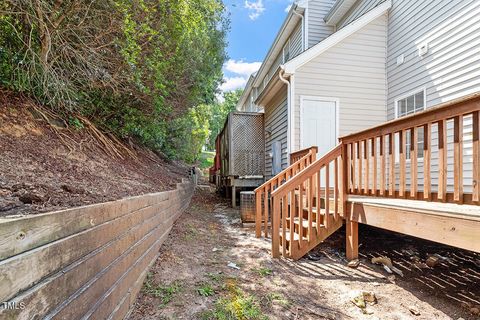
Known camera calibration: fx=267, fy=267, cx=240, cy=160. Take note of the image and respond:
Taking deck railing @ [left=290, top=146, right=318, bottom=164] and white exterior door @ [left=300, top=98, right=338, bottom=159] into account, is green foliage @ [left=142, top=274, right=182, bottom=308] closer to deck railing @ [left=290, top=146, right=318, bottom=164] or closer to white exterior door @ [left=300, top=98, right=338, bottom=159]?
deck railing @ [left=290, top=146, right=318, bottom=164]

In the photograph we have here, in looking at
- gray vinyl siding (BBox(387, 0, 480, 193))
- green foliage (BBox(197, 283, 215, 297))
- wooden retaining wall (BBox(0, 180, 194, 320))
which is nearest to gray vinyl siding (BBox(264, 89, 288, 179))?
gray vinyl siding (BBox(387, 0, 480, 193))

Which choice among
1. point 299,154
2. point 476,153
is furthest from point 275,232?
point 476,153

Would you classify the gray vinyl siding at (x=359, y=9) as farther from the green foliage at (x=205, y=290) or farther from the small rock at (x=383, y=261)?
the green foliage at (x=205, y=290)

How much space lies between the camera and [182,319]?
7.24ft

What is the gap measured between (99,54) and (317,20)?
6.89 m

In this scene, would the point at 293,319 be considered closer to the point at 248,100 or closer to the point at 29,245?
the point at 29,245

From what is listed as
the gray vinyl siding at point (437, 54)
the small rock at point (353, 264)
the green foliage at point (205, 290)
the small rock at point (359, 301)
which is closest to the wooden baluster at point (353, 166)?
the small rock at point (353, 264)

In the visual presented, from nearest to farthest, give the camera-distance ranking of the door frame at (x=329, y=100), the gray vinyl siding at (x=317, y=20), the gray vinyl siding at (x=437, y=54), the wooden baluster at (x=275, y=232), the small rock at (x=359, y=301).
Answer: the small rock at (x=359, y=301)
the wooden baluster at (x=275, y=232)
the gray vinyl siding at (x=437, y=54)
the door frame at (x=329, y=100)
the gray vinyl siding at (x=317, y=20)

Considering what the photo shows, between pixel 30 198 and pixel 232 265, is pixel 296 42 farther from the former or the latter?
pixel 30 198

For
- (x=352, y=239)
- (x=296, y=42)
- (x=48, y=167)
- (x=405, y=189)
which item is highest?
(x=296, y=42)

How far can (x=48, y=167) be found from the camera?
2.84 meters

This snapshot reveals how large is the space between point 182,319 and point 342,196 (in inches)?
106

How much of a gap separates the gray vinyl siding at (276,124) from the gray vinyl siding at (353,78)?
0.56 meters

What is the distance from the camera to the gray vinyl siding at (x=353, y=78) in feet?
21.3
